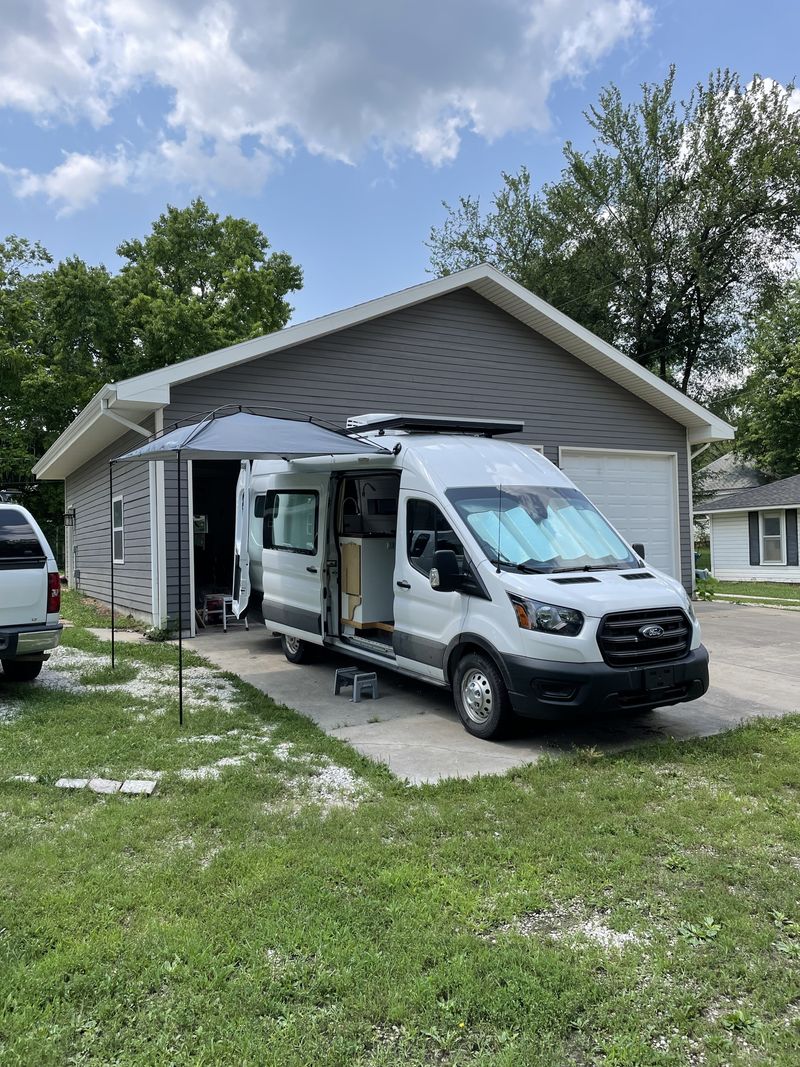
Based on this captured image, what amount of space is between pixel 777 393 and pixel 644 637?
31225 millimetres

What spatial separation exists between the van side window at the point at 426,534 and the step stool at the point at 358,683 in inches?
48.8

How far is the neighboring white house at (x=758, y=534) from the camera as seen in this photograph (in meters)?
21.9

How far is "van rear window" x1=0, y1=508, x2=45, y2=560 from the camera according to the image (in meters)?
6.52

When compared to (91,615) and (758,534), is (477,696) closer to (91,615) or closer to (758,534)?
(91,615)

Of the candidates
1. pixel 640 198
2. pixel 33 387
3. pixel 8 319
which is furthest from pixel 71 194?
pixel 640 198

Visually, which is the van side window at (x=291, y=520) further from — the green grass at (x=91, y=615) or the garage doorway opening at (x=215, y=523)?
the garage doorway opening at (x=215, y=523)

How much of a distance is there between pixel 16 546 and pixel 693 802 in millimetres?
5892

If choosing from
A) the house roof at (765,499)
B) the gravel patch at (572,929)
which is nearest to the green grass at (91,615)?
the gravel patch at (572,929)

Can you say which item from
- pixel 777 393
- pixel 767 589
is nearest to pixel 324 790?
pixel 767 589

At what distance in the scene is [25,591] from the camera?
6504 millimetres

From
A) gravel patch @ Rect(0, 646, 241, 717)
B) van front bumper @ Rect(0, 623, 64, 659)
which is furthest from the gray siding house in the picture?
van front bumper @ Rect(0, 623, 64, 659)

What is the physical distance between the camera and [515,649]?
16.8 ft

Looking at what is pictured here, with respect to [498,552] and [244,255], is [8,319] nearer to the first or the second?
[244,255]

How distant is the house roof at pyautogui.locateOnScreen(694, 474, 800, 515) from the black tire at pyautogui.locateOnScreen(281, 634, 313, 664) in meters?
18.0
